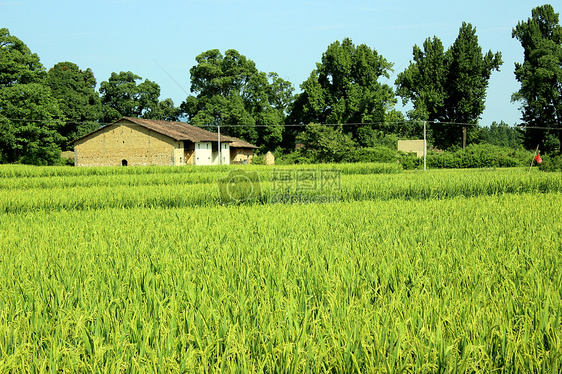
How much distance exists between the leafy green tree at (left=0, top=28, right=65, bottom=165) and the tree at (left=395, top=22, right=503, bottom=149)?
38.9 metres

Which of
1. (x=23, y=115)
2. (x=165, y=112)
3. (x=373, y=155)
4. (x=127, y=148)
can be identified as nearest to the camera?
(x=23, y=115)

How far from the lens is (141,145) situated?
38312mm

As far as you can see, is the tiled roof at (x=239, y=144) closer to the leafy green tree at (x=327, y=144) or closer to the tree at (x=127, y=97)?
the leafy green tree at (x=327, y=144)

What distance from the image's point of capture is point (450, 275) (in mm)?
2969

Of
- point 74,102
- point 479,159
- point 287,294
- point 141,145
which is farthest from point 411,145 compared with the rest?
point 287,294

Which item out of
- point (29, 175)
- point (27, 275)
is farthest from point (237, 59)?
point (27, 275)

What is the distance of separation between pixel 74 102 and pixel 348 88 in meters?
30.7

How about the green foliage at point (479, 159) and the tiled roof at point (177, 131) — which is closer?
the tiled roof at point (177, 131)

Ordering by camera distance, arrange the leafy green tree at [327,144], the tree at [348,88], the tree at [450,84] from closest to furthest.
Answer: the leafy green tree at [327,144], the tree at [348,88], the tree at [450,84]

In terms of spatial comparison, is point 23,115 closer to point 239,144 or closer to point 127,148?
point 127,148

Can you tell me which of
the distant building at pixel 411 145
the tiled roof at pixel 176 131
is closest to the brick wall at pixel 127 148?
the tiled roof at pixel 176 131

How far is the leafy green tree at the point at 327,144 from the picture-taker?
39.9 metres

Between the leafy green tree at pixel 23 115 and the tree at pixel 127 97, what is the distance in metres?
10.9

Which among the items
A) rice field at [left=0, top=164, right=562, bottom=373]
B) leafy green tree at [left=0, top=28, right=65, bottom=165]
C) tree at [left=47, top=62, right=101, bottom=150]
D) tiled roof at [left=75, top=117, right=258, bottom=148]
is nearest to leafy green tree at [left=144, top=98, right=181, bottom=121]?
tree at [left=47, top=62, right=101, bottom=150]
